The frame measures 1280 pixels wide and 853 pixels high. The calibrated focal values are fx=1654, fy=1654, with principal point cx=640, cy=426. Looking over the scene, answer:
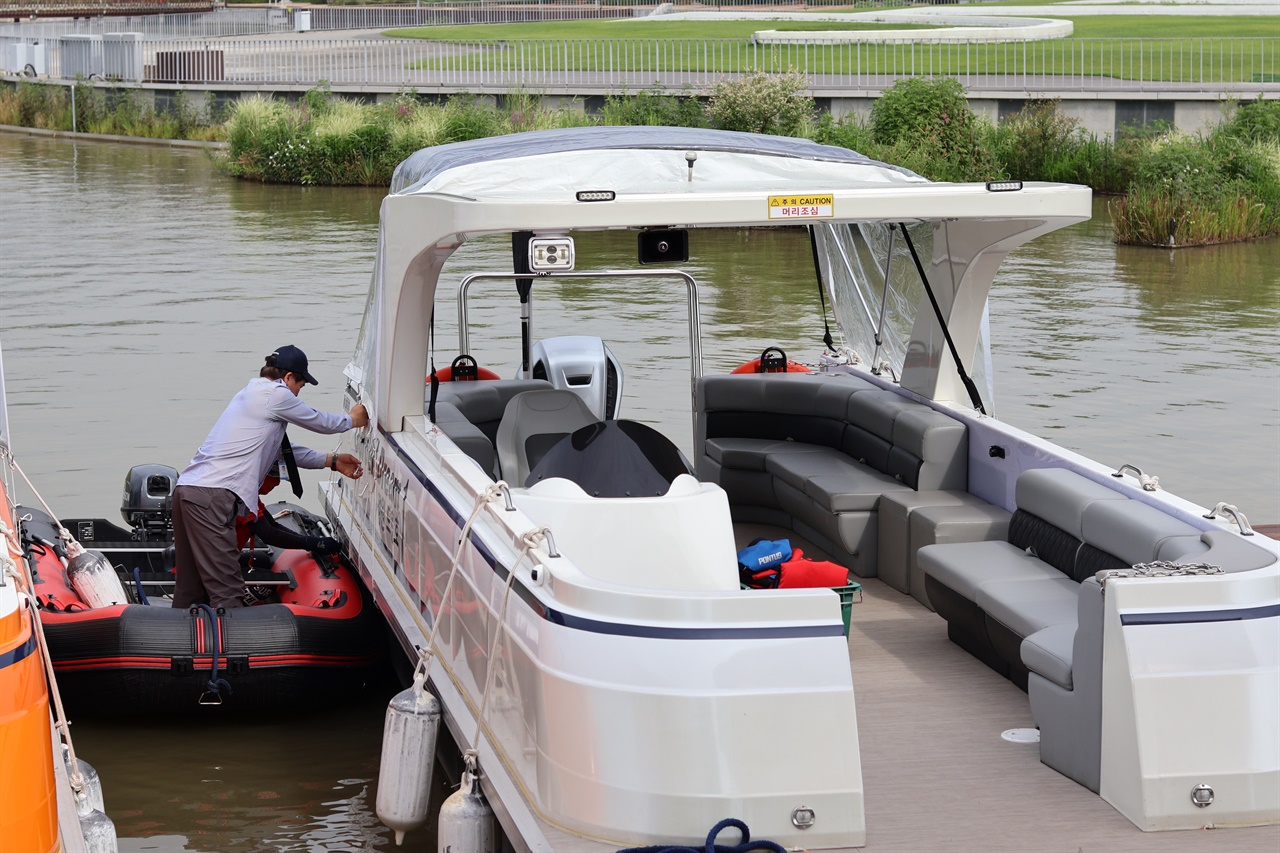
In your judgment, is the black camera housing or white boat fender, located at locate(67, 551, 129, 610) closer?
the black camera housing

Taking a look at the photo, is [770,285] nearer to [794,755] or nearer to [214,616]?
[214,616]

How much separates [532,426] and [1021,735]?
8.02 ft

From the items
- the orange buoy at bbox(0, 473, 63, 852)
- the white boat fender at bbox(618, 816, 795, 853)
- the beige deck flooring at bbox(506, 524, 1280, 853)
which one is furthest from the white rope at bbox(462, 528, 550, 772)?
the orange buoy at bbox(0, 473, 63, 852)

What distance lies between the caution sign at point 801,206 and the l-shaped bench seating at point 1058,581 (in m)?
1.47

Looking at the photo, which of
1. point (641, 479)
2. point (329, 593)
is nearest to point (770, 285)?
point (329, 593)

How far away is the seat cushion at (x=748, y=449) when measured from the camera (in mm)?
8414

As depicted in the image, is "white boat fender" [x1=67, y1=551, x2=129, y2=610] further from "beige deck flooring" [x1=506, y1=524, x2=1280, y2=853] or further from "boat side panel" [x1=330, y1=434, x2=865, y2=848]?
"boat side panel" [x1=330, y1=434, x2=865, y2=848]

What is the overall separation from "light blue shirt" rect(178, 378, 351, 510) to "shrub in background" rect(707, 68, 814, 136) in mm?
18046

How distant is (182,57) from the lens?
3512 centimetres

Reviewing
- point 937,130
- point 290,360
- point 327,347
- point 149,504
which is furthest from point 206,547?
point 937,130

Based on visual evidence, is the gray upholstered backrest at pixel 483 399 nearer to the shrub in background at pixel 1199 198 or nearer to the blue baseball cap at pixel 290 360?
the blue baseball cap at pixel 290 360

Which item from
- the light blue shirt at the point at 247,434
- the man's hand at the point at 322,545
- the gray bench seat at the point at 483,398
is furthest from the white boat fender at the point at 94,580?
the gray bench seat at the point at 483,398

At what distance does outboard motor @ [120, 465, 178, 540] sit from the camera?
8781 millimetres

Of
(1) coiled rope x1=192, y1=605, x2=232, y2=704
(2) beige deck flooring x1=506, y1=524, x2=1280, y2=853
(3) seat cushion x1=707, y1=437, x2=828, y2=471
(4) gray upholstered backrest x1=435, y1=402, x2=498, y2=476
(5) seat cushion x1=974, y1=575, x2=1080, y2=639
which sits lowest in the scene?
(1) coiled rope x1=192, y1=605, x2=232, y2=704
